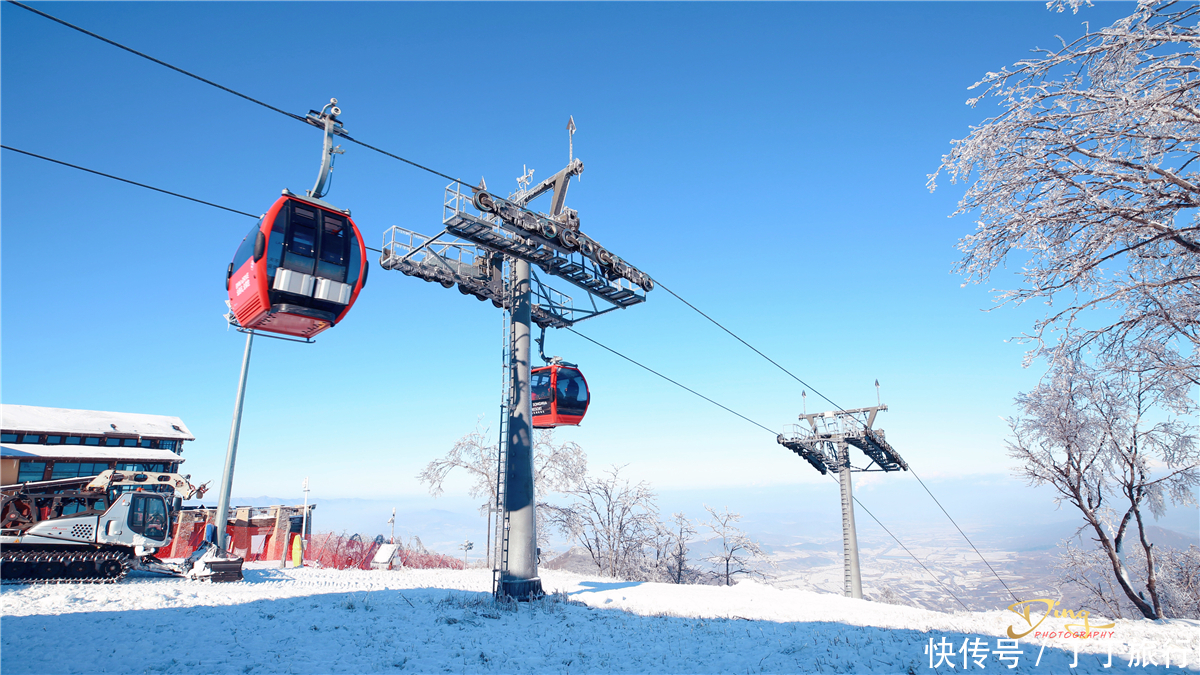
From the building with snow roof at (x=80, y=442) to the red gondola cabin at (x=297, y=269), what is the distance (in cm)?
3604

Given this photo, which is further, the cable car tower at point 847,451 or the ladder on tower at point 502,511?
the cable car tower at point 847,451

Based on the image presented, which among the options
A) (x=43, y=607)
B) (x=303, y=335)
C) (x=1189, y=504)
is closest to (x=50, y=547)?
(x=43, y=607)

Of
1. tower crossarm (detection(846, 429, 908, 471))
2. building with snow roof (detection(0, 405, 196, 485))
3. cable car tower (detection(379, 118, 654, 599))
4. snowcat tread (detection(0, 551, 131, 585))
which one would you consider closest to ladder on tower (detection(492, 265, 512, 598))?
cable car tower (detection(379, 118, 654, 599))

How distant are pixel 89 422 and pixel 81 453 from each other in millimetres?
3497

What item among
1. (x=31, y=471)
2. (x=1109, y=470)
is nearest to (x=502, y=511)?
(x=1109, y=470)

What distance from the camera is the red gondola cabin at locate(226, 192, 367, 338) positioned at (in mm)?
9281

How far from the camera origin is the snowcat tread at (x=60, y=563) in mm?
13234

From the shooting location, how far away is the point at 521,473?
44.4 ft

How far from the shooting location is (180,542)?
22.5m

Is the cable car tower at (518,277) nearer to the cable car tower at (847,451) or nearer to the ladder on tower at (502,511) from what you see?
the ladder on tower at (502,511)

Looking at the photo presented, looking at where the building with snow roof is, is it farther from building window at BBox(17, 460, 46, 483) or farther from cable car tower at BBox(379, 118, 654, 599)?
cable car tower at BBox(379, 118, 654, 599)

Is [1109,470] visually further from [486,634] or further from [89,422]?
[89,422]

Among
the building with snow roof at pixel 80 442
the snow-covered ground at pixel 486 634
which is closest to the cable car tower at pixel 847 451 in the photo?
the snow-covered ground at pixel 486 634

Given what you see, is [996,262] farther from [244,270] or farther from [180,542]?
[180,542]
